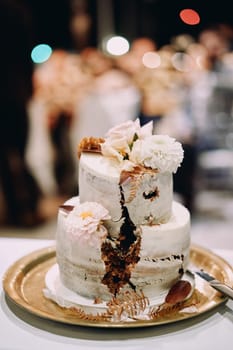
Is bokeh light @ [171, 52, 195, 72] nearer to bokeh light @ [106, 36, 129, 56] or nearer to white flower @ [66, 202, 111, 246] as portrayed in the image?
bokeh light @ [106, 36, 129, 56]

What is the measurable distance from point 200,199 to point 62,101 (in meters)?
1.28

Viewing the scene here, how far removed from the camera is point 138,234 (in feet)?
3.37

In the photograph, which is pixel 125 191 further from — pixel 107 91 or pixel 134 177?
pixel 107 91

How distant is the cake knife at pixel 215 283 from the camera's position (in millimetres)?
1042

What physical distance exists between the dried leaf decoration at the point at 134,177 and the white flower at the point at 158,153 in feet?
0.04

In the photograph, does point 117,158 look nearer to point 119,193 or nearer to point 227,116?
point 119,193

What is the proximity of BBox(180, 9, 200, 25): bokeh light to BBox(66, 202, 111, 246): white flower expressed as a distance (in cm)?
311

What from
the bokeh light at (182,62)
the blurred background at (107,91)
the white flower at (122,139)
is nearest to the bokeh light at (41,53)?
the blurred background at (107,91)

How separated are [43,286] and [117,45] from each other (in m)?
3.13

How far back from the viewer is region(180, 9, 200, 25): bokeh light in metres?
3.83

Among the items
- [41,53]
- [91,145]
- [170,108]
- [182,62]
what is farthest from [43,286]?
[41,53]

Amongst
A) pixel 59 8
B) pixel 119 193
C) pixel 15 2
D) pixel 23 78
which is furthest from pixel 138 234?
pixel 59 8

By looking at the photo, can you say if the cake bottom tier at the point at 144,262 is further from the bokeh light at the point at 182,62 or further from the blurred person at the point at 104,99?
the bokeh light at the point at 182,62

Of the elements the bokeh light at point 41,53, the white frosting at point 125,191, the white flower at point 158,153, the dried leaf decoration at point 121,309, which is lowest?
the dried leaf decoration at point 121,309
